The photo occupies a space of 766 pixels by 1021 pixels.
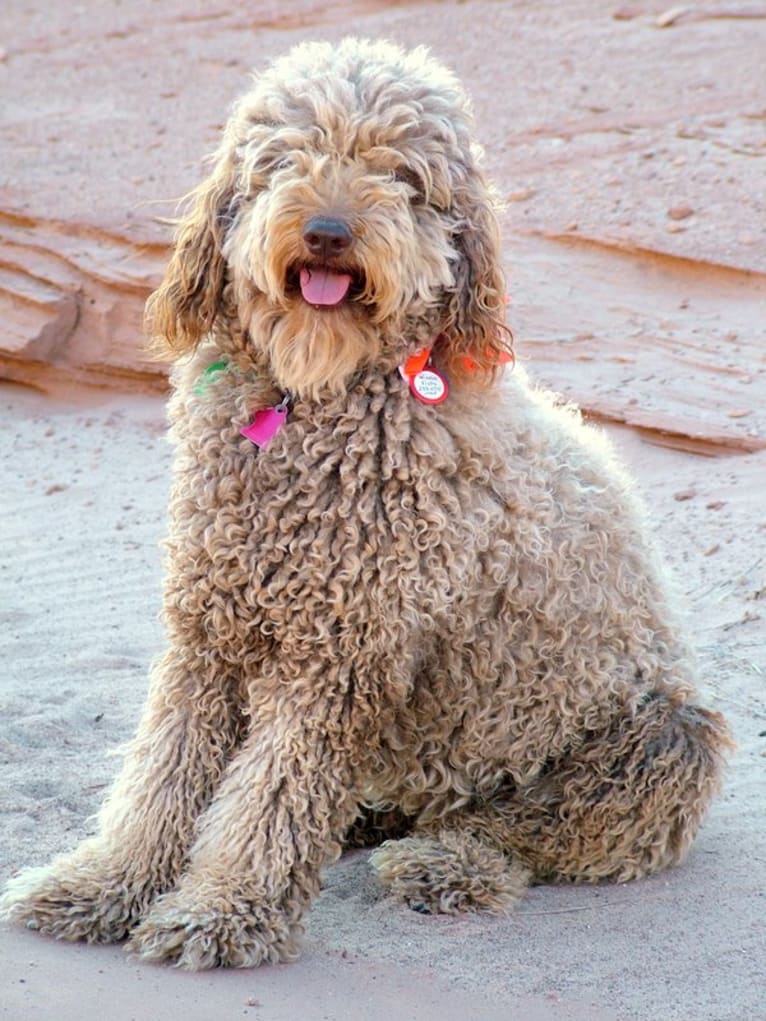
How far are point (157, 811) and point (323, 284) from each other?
146 cm

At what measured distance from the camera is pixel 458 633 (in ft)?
13.8

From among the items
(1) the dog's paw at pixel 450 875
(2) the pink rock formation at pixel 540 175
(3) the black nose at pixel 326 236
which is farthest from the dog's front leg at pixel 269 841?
(2) the pink rock formation at pixel 540 175

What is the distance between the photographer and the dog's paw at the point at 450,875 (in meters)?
4.38

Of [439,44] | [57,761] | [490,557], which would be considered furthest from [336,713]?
[439,44]

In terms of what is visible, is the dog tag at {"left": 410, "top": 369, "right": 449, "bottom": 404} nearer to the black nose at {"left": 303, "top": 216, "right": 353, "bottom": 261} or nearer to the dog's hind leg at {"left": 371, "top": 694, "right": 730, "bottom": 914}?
the black nose at {"left": 303, "top": 216, "right": 353, "bottom": 261}

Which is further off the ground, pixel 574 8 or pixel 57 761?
pixel 574 8

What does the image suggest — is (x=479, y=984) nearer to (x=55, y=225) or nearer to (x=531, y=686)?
(x=531, y=686)

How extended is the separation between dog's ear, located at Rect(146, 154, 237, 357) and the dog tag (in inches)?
20.9

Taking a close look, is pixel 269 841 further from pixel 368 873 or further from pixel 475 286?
pixel 475 286

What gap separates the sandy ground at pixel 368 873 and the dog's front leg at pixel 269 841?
95mm

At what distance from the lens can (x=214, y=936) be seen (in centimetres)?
398

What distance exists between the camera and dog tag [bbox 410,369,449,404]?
409 cm

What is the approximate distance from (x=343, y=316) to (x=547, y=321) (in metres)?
4.69

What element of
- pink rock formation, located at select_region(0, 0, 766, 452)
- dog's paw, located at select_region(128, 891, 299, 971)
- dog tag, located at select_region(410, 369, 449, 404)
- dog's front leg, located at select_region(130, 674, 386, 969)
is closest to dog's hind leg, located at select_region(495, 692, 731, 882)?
dog's front leg, located at select_region(130, 674, 386, 969)
